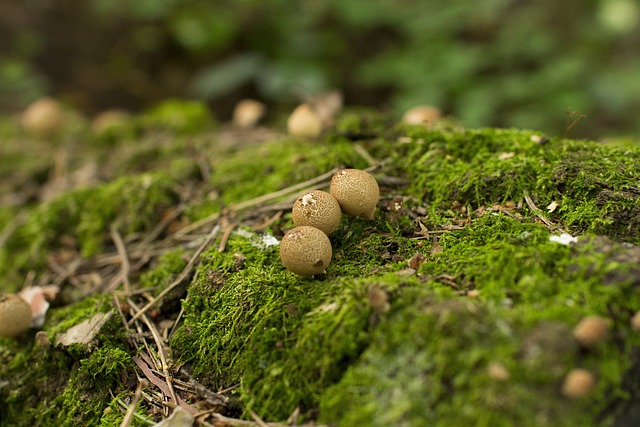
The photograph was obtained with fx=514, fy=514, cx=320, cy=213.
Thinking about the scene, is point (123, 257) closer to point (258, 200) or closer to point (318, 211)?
point (258, 200)

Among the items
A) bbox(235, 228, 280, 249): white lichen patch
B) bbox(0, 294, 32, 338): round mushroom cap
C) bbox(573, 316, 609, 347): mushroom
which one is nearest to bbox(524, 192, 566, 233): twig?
bbox(573, 316, 609, 347): mushroom

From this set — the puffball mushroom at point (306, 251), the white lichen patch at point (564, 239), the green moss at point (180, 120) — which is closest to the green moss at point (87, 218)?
the green moss at point (180, 120)

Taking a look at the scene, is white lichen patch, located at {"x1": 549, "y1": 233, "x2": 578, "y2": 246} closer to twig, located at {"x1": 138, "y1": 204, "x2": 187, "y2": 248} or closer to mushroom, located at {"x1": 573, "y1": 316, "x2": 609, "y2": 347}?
mushroom, located at {"x1": 573, "y1": 316, "x2": 609, "y2": 347}

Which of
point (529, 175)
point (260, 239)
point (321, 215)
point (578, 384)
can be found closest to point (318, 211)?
point (321, 215)

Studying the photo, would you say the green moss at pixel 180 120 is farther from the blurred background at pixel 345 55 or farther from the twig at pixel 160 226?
the blurred background at pixel 345 55

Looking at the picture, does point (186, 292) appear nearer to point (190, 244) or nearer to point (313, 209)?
point (190, 244)

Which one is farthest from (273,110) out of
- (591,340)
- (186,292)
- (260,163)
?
(591,340)
